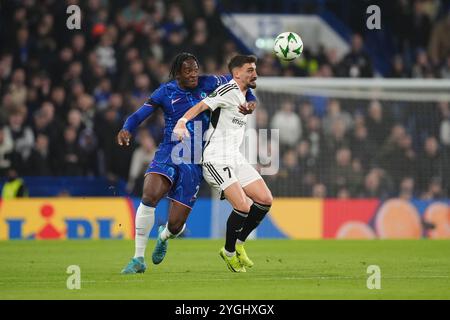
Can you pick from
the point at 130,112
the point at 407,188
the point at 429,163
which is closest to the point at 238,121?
the point at 130,112

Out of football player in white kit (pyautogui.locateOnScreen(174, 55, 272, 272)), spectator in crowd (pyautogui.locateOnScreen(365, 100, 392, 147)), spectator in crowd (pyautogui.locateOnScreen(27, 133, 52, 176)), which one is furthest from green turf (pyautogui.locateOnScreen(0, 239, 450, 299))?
spectator in crowd (pyautogui.locateOnScreen(365, 100, 392, 147))

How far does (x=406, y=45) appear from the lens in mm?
24531

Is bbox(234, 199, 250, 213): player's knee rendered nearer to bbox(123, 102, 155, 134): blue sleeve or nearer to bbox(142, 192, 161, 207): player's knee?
bbox(142, 192, 161, 207): player's knee

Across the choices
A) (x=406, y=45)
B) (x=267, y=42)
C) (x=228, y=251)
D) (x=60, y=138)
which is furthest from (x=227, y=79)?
(x=406, y=45)

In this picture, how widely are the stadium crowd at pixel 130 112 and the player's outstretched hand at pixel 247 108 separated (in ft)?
26.4

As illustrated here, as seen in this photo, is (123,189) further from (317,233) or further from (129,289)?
(129,289)

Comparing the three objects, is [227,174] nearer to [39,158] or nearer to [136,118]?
[136,118]

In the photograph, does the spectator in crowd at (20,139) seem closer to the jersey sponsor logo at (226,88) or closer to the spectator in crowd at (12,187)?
the spectator in crowd at (12,187)

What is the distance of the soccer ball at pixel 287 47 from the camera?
1217 cm

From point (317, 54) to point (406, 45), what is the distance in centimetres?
261

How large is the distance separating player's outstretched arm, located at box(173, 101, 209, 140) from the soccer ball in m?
1.16

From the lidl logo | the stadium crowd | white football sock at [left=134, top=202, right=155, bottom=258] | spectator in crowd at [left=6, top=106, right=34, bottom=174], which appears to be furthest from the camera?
the stadium crowd

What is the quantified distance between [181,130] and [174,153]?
0.75m

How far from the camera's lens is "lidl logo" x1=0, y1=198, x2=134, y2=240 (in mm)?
18844
